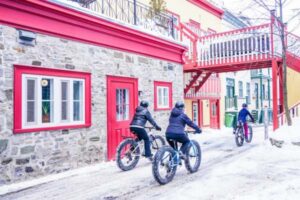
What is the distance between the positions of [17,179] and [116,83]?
12.4 feet

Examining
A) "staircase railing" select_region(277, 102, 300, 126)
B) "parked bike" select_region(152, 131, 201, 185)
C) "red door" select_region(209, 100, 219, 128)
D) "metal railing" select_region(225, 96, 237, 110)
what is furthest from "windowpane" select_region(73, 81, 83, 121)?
"metal railing" select_region(225, 96, 237, 110)

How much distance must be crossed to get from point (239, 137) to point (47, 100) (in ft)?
23.1

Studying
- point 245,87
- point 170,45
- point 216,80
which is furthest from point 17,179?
point 245,87

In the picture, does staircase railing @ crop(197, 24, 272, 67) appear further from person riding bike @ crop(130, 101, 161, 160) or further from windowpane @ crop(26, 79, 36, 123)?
windowpane @ crop(26, 79, 36, 123)

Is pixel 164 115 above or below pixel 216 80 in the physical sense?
below

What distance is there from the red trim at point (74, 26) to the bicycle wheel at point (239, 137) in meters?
4.03

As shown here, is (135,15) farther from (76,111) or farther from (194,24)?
(194,24)

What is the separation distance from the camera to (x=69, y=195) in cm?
536

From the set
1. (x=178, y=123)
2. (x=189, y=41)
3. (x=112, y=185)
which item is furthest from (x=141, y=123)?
(x=189, y=41)

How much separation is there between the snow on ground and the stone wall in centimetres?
37

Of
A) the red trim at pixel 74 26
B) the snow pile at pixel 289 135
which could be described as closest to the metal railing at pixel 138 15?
the red trim at pixel 74 26

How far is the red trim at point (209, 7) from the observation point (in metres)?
17.2

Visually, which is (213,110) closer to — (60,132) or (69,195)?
(60,132)

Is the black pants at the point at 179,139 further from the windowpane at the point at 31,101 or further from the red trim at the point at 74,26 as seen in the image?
the red trim at the point at 74,26
